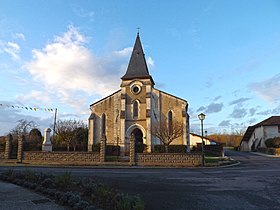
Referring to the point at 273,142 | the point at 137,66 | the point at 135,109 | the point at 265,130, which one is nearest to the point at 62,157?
the point at 135,109

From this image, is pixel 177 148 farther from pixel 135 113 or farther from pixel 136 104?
pixel 136 104

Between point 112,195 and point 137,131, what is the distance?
28269mm

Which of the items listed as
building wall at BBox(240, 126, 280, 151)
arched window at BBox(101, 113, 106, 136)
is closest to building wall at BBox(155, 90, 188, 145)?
arched window at BBox(101, 113, 106, 136)

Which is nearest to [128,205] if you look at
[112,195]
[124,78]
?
[112,195]

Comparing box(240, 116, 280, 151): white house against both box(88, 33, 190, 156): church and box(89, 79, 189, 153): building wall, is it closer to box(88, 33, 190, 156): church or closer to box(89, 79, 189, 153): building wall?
box(88, 33, 190, 156): church

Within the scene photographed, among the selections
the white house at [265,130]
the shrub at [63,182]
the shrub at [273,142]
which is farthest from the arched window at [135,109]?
the shrub at [63,182]

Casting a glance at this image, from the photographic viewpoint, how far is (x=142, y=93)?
3406 centimetres

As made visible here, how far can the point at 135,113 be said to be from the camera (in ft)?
111

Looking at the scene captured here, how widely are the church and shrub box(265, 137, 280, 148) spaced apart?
14.8 m

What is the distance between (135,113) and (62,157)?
48.5ft

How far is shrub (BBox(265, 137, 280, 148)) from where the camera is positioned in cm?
Answer: 3653

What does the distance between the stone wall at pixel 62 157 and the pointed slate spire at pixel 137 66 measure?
17.1 m

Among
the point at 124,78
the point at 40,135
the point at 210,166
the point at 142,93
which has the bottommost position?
the point at 210,166

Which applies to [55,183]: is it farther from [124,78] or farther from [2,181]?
[124,78]
